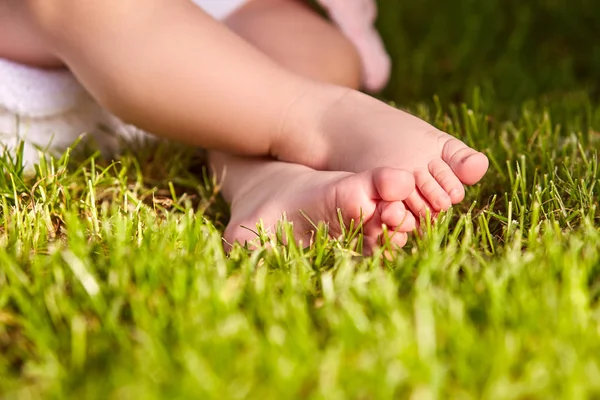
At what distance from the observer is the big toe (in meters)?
1.05

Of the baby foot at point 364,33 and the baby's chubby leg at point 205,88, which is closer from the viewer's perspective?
the baby's chubby leg at point 205,88

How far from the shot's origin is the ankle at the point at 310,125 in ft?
3.91

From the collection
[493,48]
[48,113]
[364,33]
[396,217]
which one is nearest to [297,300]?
[396,217]

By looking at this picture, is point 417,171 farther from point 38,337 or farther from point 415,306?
point 38,337

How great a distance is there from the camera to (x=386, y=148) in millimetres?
1107

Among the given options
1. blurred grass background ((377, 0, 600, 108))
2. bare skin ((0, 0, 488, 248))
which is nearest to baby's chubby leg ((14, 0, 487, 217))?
bare skin ((0, 0, 488, 248))

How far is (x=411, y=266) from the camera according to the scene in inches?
37.1

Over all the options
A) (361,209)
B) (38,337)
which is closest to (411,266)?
(361,209)

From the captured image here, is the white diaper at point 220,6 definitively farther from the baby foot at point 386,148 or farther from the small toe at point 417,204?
the small toe at point 417,204

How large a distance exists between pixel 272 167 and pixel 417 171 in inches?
10.5

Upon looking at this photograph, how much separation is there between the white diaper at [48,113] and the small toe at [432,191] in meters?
0.62

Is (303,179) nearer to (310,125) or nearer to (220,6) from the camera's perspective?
(310,125)

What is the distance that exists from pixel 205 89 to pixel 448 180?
367mm

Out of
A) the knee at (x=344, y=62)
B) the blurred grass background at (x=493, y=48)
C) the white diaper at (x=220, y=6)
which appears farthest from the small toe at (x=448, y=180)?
the blurred grass background at (x=493, y=48)
